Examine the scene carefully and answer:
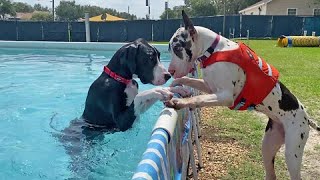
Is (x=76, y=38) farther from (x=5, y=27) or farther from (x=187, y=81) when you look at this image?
(x=187, y=81)

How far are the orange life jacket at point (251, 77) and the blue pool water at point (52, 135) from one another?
1.72 meters

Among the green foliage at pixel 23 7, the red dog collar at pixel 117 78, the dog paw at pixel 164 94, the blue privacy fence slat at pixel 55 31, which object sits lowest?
the dog paw at pixel 164 94

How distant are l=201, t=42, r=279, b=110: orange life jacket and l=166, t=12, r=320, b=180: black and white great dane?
1.5 inches

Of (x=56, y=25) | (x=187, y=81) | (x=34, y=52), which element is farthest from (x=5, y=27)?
(x=187, y=81)

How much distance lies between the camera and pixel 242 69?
3.04 metres

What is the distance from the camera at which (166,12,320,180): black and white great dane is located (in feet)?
9.44

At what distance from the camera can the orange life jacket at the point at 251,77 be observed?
301 cm

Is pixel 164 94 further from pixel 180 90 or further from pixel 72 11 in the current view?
pixel 72 11

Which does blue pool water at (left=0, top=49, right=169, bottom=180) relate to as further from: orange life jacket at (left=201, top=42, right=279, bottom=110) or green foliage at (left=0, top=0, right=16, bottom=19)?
green foliage at (left=0, top=0, right=16, bottom=19)

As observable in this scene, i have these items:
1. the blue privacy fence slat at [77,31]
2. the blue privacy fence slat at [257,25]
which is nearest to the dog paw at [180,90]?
the blue privacy fence slat at [77,31]

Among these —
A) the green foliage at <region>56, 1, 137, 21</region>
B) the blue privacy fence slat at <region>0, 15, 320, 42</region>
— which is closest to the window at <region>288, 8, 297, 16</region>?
the blue privacy fence slat at <region>0, 15, 320, 42</region>

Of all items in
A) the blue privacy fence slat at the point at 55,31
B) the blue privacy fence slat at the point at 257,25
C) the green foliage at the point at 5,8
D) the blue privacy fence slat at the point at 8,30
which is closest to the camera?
the blue privacy fence slat at the point at 8,30

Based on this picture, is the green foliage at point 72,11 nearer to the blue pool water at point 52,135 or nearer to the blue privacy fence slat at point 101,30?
the blue privacy fence slat at point 101,30

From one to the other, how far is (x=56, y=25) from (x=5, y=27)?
11.8ft
